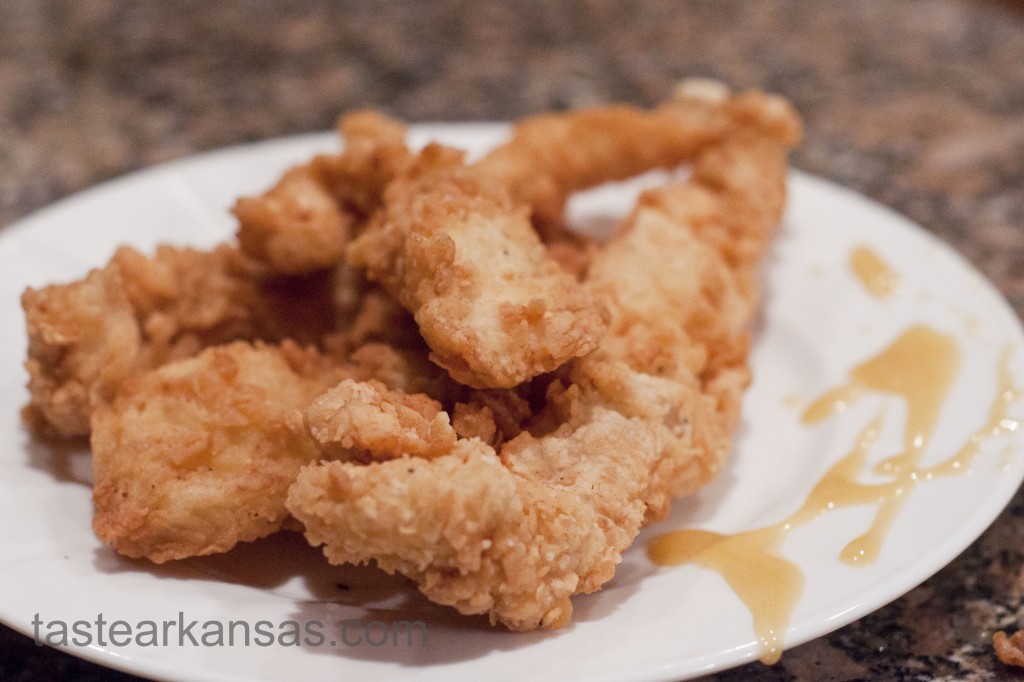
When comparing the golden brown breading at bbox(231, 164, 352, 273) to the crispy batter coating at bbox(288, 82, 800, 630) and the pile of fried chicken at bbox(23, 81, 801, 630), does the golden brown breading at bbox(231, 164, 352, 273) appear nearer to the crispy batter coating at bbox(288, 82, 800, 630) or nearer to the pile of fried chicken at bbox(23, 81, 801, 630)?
the pile of fried chicken at bbox(23, 81, 801, 630)

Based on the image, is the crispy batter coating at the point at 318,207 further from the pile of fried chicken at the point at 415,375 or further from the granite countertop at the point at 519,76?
the granite countertop at the point at 519,76

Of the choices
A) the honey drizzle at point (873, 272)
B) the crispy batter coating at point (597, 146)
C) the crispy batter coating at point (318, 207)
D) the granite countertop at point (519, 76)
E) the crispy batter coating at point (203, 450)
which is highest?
the crispy batter coating at point (318, 207)

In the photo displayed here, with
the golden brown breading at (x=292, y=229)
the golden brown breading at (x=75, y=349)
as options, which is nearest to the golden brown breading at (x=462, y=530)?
the golden brown breading at (x=75, y=349)

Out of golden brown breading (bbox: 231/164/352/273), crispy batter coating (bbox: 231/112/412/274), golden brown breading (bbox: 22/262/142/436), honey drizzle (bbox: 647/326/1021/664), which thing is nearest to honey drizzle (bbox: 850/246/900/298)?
honey drizzle (bbox: 647/326/1021/664)

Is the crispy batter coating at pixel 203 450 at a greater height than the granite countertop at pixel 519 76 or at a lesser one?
greater

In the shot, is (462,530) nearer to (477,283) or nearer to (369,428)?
(369,428)

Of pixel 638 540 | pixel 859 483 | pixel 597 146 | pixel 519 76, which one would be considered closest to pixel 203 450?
pixel 638 540
